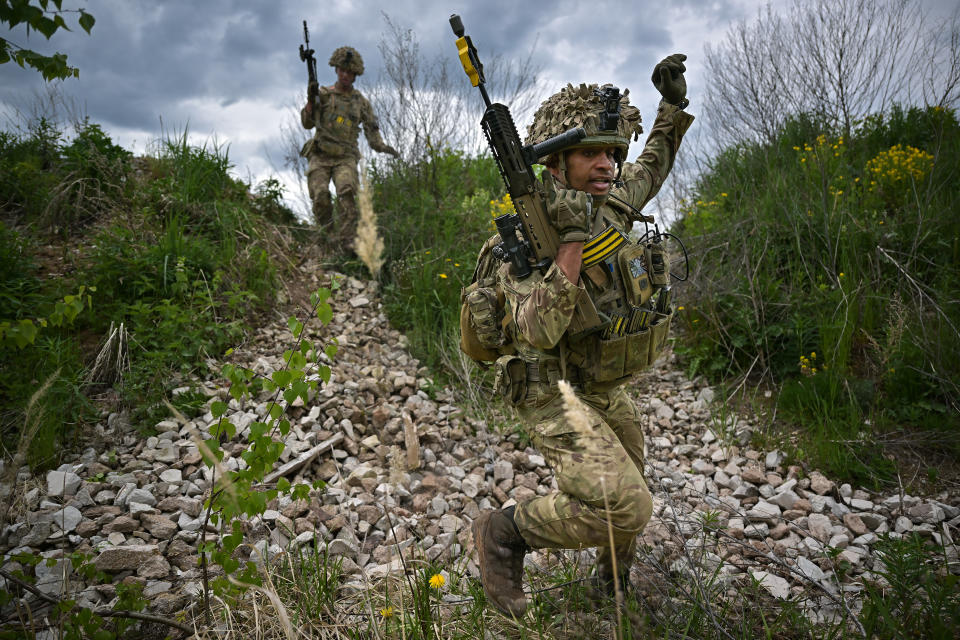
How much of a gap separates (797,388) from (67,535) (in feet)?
14.3

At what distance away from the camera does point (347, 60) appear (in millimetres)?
6500

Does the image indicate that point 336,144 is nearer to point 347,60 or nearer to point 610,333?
point 347,60

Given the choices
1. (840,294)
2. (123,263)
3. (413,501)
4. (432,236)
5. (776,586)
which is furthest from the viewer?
(432,236)

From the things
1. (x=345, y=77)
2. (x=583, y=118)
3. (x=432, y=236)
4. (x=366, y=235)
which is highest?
(x=345, y=77)

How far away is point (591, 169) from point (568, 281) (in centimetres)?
59

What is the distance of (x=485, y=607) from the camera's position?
7.09ft

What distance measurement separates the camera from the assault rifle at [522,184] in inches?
76.8

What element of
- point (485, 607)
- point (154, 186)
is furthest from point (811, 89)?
point (154, 186)

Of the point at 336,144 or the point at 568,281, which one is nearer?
the point at 568,281

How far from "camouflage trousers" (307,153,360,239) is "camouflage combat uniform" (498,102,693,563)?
4623 mm

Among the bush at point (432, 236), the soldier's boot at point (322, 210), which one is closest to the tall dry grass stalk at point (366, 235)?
the bush at point (432, 236)

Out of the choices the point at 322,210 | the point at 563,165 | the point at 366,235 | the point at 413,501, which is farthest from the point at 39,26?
the point at 322,210

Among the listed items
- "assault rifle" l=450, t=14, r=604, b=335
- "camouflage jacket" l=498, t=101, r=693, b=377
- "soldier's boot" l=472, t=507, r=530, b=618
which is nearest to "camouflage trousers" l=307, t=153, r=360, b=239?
"camouflage jacket" l=498, t=101, r=693, b=377

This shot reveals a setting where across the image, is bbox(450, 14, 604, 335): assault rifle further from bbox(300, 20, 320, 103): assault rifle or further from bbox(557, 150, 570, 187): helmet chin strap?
bbox(300, 20, 320, 103): assault rifle
